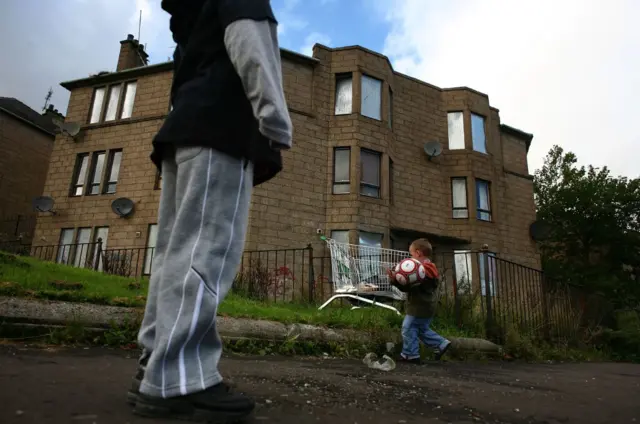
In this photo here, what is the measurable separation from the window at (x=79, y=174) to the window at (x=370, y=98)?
11.1 metres

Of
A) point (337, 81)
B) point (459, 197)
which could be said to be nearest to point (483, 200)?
point (459, 197)

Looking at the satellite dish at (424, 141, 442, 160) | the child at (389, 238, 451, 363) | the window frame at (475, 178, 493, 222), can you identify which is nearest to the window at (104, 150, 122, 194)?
the satellite dish at (424, 141, 442, 160)

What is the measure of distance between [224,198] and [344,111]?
15920 millimetres

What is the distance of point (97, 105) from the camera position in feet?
61.9

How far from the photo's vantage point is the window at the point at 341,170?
53.4 feet

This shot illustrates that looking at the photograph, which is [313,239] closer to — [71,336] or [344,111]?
[344,111]

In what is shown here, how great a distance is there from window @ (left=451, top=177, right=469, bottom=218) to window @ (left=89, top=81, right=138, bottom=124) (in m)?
13.4

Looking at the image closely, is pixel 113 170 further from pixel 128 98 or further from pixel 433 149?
pixel 433 149

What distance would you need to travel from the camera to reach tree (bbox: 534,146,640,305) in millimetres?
23031

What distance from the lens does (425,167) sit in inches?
723

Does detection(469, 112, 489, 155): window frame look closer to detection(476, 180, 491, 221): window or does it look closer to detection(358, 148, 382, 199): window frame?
detection(476, 180, 491, 221): window

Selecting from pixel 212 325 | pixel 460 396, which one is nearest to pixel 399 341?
pixel 460 396

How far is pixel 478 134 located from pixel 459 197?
3.08 meters

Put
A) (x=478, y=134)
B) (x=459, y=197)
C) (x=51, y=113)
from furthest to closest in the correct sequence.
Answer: (x=51, y=113), (x=478, y=134), (x=459, y=197)
